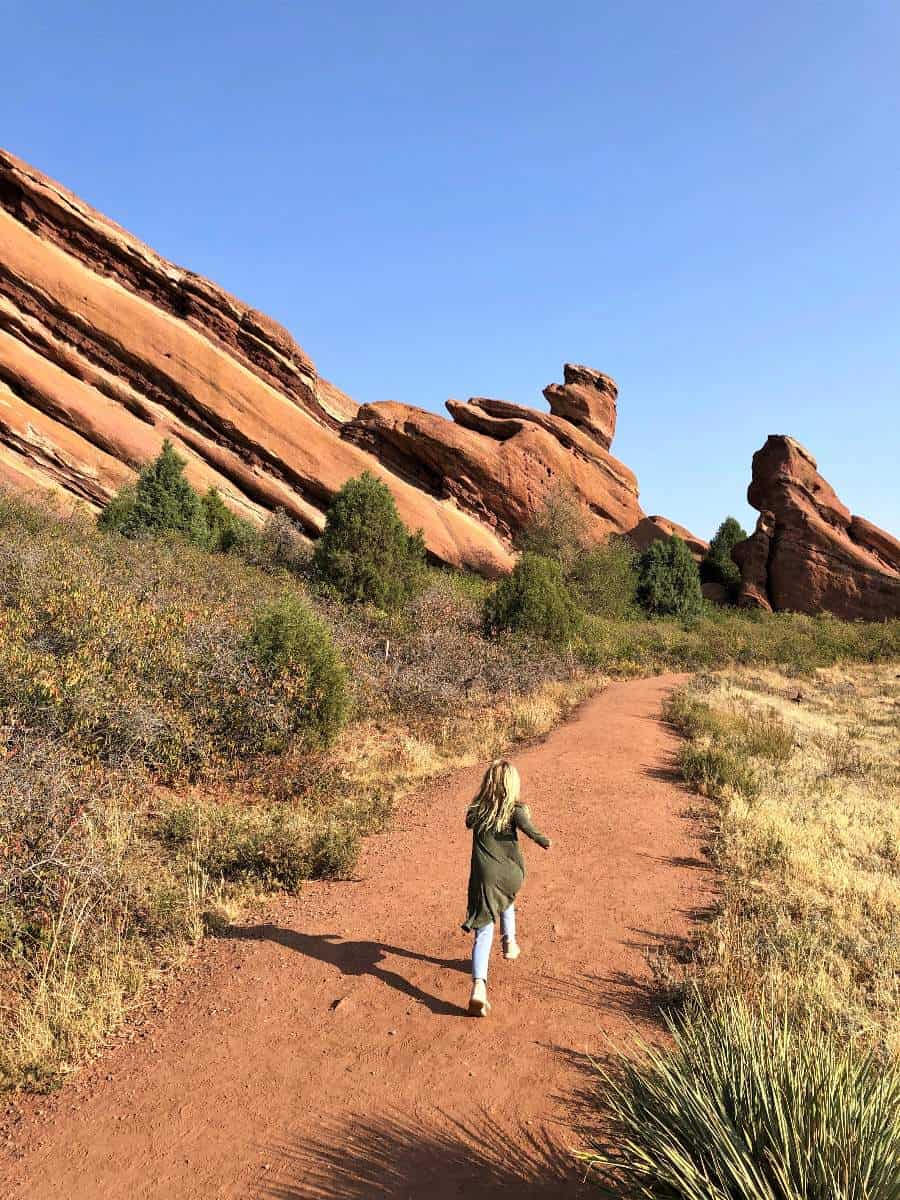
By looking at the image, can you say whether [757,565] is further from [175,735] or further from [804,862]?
[175,735]

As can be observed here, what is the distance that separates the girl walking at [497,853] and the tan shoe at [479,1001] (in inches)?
9.7

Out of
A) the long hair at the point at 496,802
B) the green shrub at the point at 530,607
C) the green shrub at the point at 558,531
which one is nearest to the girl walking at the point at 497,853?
the long hair at the point at 496,802

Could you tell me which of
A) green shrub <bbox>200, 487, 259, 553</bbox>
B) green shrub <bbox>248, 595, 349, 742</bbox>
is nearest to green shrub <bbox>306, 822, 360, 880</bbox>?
green shrub <bbox>248, 595, 349, 742</bbox>

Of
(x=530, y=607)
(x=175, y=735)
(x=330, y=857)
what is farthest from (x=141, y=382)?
(x=330, y=857)

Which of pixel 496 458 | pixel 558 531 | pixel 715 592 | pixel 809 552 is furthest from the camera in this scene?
pixel 715 592

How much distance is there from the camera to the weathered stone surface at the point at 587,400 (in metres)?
47.0

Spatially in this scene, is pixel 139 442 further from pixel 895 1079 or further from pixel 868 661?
pixel 868 661

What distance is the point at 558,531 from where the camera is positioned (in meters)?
37.6

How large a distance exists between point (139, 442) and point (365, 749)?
21.5 meters

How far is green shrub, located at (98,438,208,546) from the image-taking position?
2173 centimetres

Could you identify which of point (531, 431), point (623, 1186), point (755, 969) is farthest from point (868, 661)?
point (623, 1186)

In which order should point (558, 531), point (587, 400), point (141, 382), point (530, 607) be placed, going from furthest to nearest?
point (587, 400) < point (558, 531) < point (141, 382) < point (530, 607)

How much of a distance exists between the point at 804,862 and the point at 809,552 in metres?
37.9

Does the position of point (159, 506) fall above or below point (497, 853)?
below
